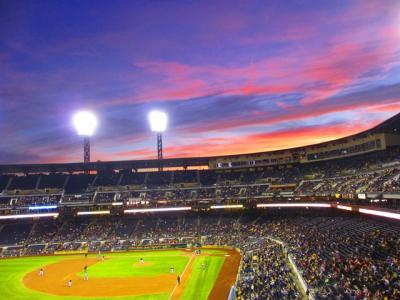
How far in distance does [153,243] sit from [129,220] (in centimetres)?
1407

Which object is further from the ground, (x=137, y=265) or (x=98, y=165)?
(x=98, y=165)

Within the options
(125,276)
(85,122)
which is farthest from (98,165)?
(125,276)

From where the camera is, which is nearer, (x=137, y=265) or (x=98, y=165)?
(x=137, y=265)

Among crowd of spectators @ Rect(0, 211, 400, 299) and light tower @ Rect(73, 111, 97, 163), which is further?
light tower @ Rect(73, 111, 97, 163)

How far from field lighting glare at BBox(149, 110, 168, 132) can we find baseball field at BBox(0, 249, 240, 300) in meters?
32.7

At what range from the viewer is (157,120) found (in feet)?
281

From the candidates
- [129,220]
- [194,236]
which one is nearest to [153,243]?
[194,236]

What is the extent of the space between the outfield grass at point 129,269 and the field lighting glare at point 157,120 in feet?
106

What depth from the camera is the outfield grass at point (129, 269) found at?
123 ft

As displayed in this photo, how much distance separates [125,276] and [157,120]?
152 feet

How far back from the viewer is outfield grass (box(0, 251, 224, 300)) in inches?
1472

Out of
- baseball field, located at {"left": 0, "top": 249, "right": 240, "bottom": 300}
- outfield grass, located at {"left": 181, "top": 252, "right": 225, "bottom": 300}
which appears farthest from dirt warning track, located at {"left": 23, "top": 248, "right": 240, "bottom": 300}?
outfield grass, located at {"left": 181, "top": 252, "right": 225, "bottom": 300}

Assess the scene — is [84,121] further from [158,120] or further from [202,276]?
[202,276]

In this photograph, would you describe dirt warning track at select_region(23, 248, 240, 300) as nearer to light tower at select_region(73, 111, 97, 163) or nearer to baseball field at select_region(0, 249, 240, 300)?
baseball field at select_region(0, 249, 240, 300)
